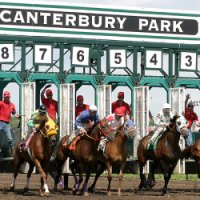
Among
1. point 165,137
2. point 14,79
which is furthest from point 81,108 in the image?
point 14,79

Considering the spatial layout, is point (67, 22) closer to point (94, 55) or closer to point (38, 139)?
point (94, 55)

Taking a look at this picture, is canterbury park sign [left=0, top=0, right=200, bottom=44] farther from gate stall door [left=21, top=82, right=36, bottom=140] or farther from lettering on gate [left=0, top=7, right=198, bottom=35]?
gate stall door [left=21, top=82, right=36, bottom=140]

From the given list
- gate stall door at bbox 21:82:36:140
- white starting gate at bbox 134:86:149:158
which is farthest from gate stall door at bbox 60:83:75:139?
white starting gate at bbox 134:86:149:158

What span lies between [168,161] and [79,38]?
17.7 metres

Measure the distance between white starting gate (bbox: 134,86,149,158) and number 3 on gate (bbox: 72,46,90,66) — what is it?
8.50 ft

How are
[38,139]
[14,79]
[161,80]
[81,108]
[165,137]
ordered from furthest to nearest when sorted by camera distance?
[161,80]
[14,79]
[81,108]
[165,137]
[38,139]

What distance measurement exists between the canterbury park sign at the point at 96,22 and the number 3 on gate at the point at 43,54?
0.70 metres

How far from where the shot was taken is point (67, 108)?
3853 cm

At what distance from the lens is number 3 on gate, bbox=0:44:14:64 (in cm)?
4028

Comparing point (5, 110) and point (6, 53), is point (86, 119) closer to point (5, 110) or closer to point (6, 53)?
point (5, 110)

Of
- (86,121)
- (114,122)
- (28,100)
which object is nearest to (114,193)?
(114,122)

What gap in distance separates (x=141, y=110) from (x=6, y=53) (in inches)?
235

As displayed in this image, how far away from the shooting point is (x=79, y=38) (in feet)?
137

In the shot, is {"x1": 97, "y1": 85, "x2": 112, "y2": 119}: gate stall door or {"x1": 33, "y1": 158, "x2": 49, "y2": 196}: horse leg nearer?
{"x1": 33, "y1": 158, "x2": 49, "y2": 196}: horse leg
